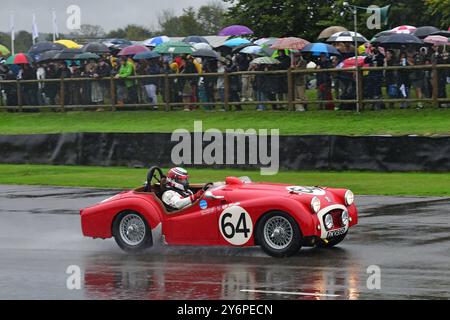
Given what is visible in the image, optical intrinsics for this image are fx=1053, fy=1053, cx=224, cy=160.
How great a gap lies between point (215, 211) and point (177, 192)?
0.79m

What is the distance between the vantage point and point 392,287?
9867 mm

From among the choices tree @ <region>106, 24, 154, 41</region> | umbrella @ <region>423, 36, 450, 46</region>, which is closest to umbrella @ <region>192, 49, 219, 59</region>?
umbrella @ <region>423, 36, 450, 46</region>

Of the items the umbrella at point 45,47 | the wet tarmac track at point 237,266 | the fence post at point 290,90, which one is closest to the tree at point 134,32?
the umbrella at point 45,47

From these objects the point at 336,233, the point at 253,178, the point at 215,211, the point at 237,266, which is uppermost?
the point at 215,211

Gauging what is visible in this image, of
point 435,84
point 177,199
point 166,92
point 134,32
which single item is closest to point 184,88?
point 166,92

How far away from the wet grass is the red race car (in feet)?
20.9

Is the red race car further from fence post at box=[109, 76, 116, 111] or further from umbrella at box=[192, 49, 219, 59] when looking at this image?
fence post at box=[109, 76, 116, 111]

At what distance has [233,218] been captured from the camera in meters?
12.2

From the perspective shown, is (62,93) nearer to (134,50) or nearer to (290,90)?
(134,50)

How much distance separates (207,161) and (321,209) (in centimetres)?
1155

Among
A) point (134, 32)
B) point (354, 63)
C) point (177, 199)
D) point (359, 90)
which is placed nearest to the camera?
point (177, 199)

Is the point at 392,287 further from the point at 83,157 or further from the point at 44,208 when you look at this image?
the point at 83,157

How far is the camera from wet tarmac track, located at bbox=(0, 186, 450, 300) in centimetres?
1003

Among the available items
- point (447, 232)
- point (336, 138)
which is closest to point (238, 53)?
point (336, 138)
